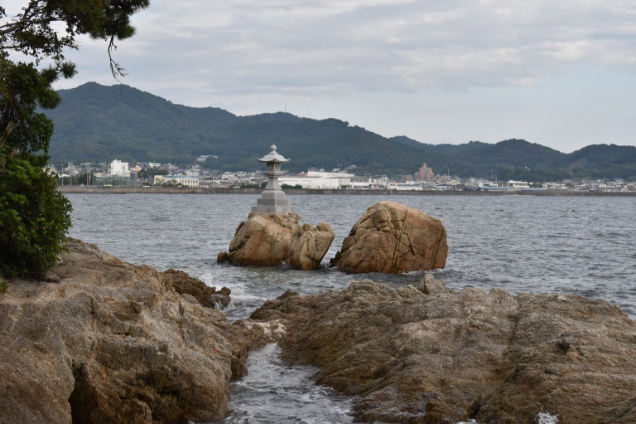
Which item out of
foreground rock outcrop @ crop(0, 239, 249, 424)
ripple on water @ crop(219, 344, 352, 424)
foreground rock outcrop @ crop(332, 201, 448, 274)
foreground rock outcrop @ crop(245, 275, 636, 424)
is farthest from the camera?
foreground rock outcrop @ crop(332, 201, 448, 274)

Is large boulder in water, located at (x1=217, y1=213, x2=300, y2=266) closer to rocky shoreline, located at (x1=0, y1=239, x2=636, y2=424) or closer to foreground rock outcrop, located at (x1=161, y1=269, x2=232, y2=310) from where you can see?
foreground rock outcrop, located at (x1=161, y1=269, x2=232, y2=310)

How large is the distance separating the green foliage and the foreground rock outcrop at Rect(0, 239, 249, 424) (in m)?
0.33

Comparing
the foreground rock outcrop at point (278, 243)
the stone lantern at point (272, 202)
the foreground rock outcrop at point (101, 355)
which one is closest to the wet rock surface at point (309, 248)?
the foreground rock outcrop at point (278, 243)

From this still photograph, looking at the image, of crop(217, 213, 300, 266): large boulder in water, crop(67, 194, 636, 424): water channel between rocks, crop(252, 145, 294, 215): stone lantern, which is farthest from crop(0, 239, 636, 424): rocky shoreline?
crop(252, 145, 294, 215): stone lantern

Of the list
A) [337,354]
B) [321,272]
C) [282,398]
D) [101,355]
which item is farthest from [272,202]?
[101,355]

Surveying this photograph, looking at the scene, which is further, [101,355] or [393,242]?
[393,242]

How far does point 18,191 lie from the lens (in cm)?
981

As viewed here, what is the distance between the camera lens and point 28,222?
9688 mm

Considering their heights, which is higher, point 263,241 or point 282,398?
point 263,241

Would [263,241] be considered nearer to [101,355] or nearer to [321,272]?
[321,272]

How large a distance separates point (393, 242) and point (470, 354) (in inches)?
614

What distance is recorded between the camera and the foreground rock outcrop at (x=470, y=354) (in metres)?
8.58

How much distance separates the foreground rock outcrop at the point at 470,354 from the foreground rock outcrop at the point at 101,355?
7.22 ft

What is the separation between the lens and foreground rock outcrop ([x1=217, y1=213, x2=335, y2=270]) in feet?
87.8
